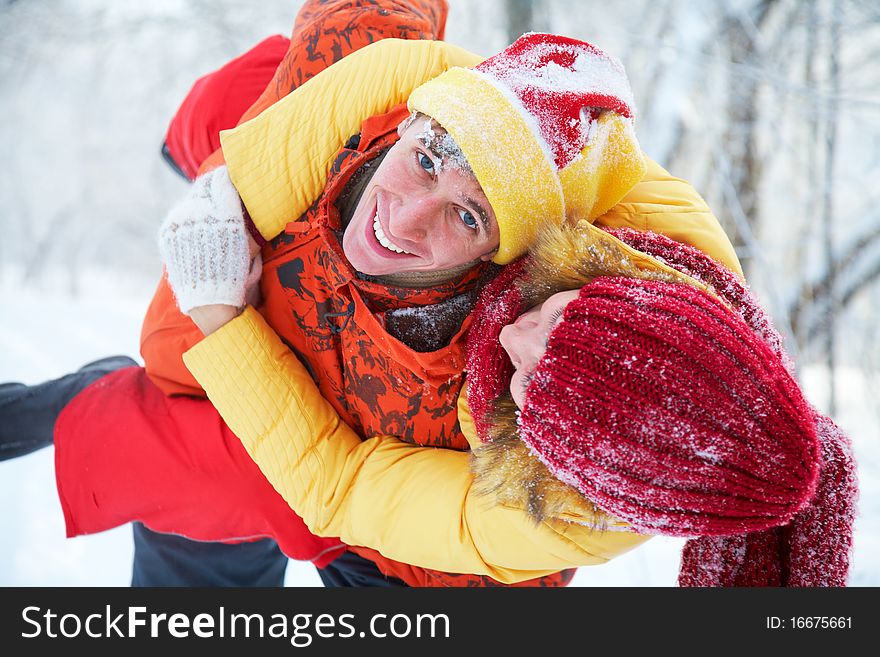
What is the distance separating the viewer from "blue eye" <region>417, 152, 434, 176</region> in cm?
112

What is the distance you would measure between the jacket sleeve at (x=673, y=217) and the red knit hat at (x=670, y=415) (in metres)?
0.30

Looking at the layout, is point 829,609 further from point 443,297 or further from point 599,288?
point 443,297

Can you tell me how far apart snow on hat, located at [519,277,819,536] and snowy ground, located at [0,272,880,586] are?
1.63 metres

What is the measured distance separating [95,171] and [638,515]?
753 cm

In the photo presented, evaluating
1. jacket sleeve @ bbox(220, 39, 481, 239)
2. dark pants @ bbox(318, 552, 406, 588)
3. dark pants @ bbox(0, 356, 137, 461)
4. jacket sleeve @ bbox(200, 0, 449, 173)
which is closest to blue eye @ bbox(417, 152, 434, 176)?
jacket sleeve @ bbox(220, 39, 481, 239)

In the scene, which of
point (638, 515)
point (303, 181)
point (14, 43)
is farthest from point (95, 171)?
point (638, 515)

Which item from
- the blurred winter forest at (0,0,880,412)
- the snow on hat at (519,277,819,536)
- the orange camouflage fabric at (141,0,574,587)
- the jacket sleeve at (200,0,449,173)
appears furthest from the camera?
the blurred winter forest at (0,0,880,412)

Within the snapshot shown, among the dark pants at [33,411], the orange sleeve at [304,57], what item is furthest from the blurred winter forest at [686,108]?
the dark pants at [33,411]

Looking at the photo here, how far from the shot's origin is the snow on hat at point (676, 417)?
82 cm

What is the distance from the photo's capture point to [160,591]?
145cm

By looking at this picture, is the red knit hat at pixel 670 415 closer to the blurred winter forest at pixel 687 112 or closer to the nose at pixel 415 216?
the nose at pixel 415 216

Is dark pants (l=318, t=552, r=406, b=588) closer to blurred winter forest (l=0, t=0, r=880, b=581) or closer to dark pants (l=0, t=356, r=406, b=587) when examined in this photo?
dark pants (l=0, t=356, r=406, b=587)

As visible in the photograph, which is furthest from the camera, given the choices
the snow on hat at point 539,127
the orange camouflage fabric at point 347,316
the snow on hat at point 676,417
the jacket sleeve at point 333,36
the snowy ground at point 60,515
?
the snowy ground at point 60,515

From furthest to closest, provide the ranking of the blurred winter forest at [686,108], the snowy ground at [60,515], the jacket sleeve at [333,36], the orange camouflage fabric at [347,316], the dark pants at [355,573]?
1. the blurred winter forest at [686,108]
2. the snowy ground at [60,515]
3. the dark pants at [355,573]
4. the jacket sleeve at [333,36]
5. the orange camouflage fabric at [347,316]
